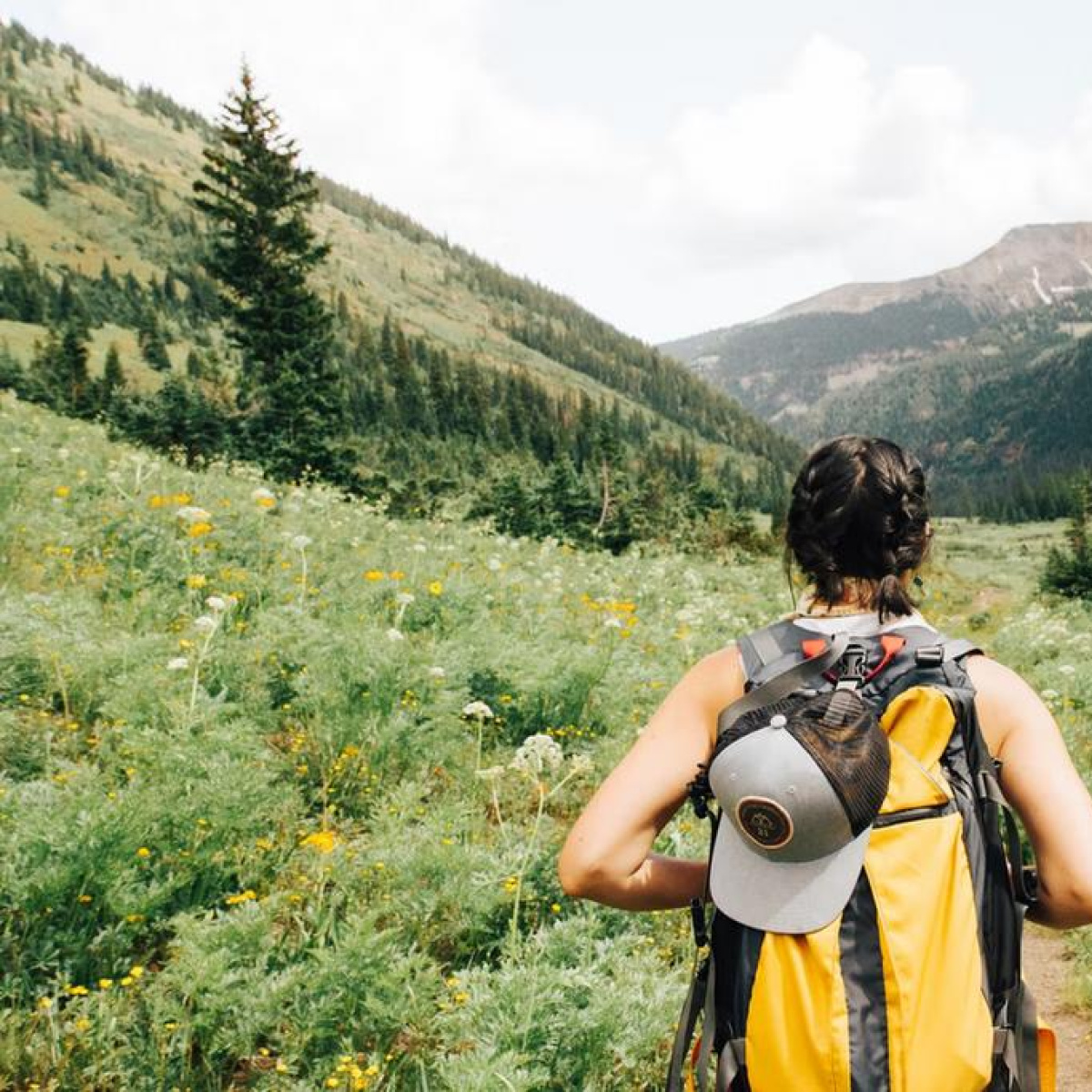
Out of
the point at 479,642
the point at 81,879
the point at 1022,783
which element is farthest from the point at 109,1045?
the point at 479,642

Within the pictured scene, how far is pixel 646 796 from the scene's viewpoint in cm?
204

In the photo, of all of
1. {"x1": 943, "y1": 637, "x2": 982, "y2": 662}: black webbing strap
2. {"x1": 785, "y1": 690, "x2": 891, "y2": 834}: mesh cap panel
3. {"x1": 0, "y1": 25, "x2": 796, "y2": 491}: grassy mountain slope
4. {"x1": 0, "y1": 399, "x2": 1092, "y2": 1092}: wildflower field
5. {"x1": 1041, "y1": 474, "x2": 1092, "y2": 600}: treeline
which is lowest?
{"x1": 1041, "y1": 474, "x2": 1092, "y2": 600}: treeline

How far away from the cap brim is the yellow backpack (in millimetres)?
35

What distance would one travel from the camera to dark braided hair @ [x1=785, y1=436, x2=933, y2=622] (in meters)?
2.10

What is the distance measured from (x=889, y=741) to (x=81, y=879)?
10.7 feet

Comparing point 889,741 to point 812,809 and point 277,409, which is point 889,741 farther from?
point 277,409

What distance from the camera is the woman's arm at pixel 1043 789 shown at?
6.28ft

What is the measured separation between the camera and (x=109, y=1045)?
294 centimetres

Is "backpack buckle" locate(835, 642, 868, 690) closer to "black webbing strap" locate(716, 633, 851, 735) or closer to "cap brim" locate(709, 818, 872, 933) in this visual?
"black webbing strap" locate(716, 633, 851, 735)

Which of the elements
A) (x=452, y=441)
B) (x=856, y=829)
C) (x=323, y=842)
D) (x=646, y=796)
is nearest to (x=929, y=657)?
(x=856, y=829)

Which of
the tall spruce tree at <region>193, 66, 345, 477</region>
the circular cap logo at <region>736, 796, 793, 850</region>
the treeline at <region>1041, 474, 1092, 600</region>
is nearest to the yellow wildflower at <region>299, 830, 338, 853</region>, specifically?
the circular cap logo at <region>736, 796, 793, 850</region>

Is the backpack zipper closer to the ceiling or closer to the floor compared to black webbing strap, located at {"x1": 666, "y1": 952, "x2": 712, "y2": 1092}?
closer to the ceiling

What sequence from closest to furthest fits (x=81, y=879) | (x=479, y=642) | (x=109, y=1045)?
(x=109, y=1045), (x=81, y=879), (x=479, y=642)

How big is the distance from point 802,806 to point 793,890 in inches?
7.4
